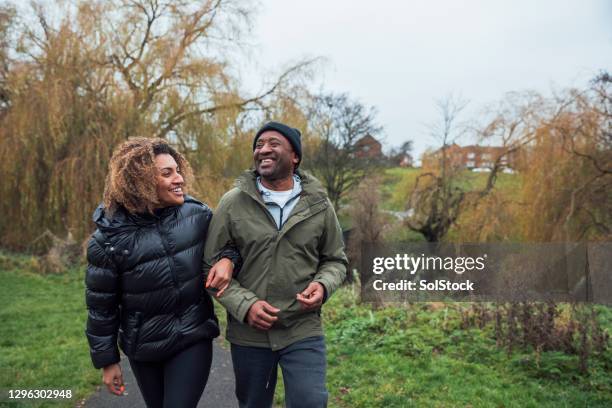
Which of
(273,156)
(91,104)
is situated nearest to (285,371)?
(273,156)

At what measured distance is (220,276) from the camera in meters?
2.33

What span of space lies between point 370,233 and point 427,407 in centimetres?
1239

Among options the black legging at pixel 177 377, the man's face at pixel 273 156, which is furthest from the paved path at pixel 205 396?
the man's face at pixel 273 156

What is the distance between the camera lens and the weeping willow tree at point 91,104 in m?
11.7

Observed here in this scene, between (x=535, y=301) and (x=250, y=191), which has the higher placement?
(x=250, y=191)

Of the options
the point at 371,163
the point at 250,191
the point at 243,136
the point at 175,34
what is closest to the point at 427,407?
the point at 250,191

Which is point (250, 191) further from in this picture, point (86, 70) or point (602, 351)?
point (86, 70)

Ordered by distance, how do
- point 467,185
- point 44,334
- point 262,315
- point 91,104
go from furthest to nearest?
point 467,185, point 91,104, point 44,334, point 262,315

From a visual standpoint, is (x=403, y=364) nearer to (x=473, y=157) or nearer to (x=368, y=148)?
(x=473, y=157)

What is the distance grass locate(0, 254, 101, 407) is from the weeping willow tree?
1908 mm

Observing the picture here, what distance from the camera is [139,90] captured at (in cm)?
1263

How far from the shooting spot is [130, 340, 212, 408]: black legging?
2.40m

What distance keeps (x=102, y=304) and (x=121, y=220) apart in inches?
15.7

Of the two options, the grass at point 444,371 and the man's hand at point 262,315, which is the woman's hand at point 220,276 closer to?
the man's hand at point 262,315
